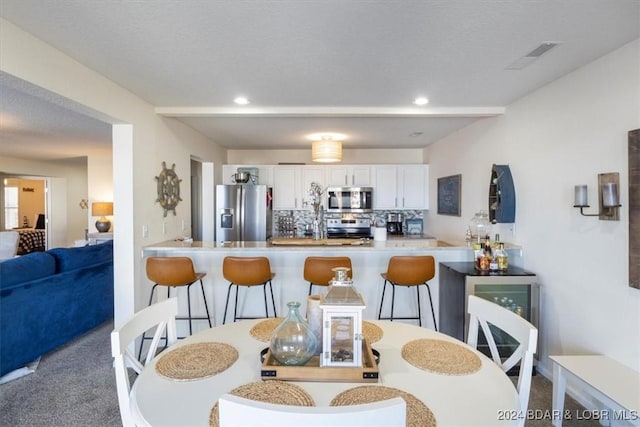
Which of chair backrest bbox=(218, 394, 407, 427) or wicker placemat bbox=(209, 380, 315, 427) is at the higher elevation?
chair backrest bbox=(218, 394, 407, 427)

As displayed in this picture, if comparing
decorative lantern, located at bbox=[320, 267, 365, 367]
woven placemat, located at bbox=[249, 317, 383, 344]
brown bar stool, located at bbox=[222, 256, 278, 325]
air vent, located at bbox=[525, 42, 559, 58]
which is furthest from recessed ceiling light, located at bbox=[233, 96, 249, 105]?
decorative lantern, located at bbox=[320, 267, 365, 367]

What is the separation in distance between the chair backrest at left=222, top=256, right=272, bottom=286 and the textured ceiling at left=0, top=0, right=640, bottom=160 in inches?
55.8

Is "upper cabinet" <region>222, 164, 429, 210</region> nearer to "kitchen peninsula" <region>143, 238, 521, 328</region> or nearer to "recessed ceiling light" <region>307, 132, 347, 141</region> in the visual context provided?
"recessed ceiling light" <region>307, 132, 347, 141</region>

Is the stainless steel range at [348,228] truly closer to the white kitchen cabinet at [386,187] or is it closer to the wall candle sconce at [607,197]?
the white kitchen cabinet at [386,187]

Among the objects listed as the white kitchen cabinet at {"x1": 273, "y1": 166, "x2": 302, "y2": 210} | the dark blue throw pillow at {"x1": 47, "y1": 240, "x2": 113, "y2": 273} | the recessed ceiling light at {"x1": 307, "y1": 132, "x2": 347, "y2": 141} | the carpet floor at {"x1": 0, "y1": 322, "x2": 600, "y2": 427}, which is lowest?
the carpet floor at {"x1": 0, "y1": 322, "x2": 600, "y2": 427}

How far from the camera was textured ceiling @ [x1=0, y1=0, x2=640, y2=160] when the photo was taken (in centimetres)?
166

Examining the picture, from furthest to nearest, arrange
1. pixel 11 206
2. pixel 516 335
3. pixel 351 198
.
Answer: pixel 11 206 → pixel 351 198 → pixel 516 335

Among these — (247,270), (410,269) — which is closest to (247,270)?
(247,270)

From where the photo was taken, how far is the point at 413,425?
941 mm

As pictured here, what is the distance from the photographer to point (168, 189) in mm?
3521

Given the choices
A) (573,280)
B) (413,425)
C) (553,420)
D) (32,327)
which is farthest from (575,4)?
(32,327)

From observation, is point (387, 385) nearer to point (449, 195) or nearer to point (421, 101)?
point (421, 101)

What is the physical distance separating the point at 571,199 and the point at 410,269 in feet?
4.12

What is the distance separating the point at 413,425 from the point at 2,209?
1094cm
